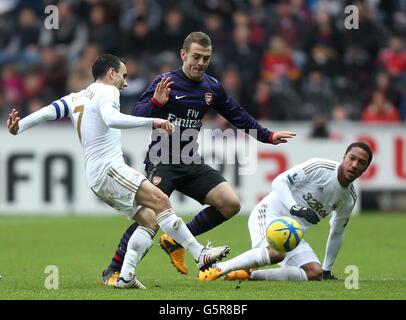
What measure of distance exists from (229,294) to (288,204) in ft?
4.53

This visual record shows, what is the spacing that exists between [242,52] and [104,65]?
1068 cm

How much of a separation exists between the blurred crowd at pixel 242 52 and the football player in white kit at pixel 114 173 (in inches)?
371

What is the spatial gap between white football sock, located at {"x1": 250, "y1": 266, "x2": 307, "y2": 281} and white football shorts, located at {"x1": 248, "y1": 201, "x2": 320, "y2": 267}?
10 cm

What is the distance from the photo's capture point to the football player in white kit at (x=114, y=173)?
29.4 feet

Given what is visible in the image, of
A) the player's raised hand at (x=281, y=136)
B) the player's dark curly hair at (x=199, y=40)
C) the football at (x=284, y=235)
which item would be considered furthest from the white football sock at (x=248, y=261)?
the player's dark curly hair at (x=199, y=40)

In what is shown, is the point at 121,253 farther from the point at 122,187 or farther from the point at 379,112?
the point at 379,112

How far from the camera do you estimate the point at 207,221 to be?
1005 cm

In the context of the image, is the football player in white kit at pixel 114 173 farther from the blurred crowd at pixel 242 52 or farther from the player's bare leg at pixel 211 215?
the blurred crowd at pixel 242 52

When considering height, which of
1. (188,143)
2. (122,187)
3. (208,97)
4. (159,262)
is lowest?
(159,262)

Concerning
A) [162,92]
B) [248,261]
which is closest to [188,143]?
[162,92]

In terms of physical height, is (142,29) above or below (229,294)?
above

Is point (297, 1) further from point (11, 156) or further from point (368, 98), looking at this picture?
point (11, 156)
